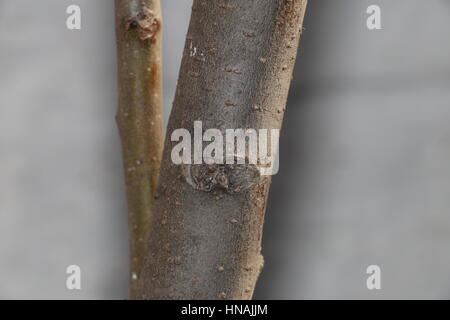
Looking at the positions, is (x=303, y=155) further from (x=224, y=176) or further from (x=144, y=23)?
(x=224, y=176)

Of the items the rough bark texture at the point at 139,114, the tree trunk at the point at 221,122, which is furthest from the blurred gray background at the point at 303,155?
the tree trunk at the point at 221,122

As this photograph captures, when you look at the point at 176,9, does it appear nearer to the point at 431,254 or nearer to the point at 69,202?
the point at 69,202

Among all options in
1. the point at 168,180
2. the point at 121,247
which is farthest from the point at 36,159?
the point at 168,180

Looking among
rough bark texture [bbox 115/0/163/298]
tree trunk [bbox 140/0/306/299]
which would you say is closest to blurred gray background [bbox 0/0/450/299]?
rough bark texture [bbox 115/0/163/298]

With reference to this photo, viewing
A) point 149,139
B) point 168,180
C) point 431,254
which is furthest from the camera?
point 431,254

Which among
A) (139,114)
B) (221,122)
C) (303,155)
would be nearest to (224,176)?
(221,122)

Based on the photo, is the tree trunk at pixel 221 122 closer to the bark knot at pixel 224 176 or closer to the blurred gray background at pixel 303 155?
the bark knot at pixel 224 176
